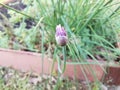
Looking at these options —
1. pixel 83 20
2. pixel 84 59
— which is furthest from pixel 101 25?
pixel 84 59

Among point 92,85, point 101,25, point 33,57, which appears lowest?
point 92,85

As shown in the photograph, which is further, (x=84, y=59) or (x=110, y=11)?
(x=110, y=11)

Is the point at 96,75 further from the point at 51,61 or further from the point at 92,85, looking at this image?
the point at 51,61

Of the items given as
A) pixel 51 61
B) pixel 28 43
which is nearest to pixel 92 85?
pixel 51 61

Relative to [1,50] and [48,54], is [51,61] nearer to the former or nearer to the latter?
[48,54]

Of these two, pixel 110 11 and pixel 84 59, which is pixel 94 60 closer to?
pixel 84 59

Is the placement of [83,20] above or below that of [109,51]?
above

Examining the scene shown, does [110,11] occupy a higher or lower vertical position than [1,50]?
higher

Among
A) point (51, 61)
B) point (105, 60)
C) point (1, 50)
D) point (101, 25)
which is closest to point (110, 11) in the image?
point (101, 25)
